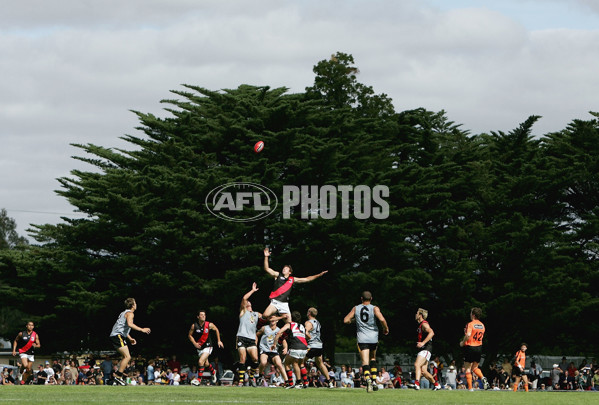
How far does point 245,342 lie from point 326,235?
2201cm

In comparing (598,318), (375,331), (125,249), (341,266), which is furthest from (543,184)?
(375,331)

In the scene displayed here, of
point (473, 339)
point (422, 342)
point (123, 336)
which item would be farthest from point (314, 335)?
point (123, 336)

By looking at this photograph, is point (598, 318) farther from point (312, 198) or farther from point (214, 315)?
point (214, 315)

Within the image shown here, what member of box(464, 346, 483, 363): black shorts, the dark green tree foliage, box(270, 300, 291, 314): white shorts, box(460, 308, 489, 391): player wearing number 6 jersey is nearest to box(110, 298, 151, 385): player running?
box(270, 300, 291, 314): white shorts

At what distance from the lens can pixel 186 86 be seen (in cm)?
5528

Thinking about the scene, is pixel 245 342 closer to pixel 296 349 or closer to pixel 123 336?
pixel 296 349

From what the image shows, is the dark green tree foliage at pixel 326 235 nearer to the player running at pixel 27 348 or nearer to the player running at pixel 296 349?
the player running at pixel 27 348

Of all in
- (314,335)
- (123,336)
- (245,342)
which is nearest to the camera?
(123,336)

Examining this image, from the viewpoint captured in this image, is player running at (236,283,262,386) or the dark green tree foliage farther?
the dark green tree foliage

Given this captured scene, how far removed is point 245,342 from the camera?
2473 cm

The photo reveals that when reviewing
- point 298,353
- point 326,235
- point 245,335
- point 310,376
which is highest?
point 326,235

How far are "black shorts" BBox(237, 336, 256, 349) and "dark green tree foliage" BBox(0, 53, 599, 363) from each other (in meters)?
19.0

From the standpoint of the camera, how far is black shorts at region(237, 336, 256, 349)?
24.7 meters

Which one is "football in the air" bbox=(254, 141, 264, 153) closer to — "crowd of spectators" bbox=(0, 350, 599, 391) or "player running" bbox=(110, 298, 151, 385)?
"crowd of spectators" bbox=(0, 350, 599, 391)
